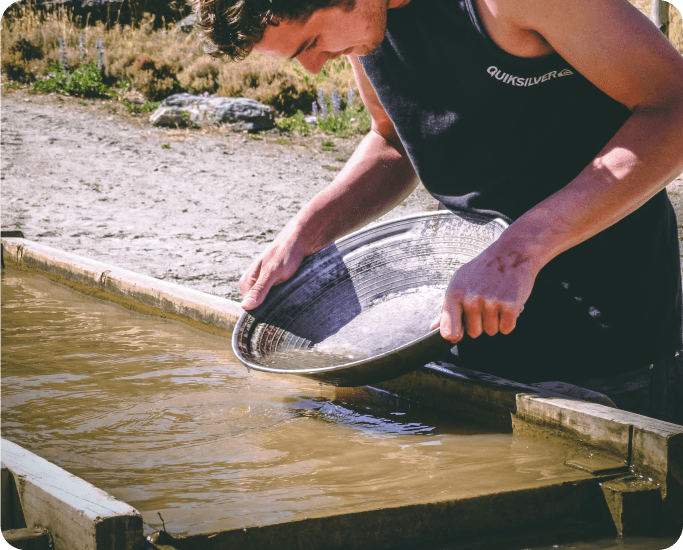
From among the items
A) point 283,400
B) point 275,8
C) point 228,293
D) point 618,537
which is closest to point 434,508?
point 618,537

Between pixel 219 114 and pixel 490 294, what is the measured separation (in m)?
9.02

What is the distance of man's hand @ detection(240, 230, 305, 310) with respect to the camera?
7.04 feet

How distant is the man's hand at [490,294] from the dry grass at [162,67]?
1026 cm

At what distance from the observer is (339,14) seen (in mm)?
1548

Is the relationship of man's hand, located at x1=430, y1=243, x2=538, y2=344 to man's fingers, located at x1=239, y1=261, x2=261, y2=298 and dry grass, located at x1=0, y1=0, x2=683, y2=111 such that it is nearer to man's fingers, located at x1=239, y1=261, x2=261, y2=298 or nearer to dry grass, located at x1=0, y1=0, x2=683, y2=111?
man's fingers, located at x1=239, y1=261, x2=261, y2=298

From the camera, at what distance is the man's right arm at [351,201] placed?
2.17m

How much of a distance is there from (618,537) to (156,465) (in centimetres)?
91

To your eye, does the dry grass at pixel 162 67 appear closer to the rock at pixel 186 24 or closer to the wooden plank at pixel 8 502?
the rock at pixel 186 24

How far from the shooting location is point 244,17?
1.47 m

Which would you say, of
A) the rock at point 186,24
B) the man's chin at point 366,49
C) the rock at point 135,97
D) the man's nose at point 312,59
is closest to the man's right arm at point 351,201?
the man's chin at point 366,49

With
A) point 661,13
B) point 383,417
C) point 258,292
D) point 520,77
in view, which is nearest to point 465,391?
point 383,417

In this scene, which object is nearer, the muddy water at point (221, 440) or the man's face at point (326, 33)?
the muddy water at point (221, 440)

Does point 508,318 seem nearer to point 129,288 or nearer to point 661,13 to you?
point 129,288

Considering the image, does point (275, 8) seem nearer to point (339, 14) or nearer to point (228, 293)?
point (339, 14)
